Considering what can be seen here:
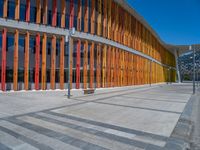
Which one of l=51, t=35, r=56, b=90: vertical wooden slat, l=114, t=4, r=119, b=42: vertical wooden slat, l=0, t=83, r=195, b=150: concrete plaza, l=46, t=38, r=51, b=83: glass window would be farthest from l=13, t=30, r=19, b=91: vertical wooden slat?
l=114, t=4, r=119, b=42: vertical wooden slat

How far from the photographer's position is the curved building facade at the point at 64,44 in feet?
80.2

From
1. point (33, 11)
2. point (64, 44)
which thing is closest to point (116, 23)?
point (64, 44)

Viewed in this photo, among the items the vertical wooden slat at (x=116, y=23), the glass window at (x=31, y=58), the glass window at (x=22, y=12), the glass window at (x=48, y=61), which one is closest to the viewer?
the glass window at (x=22, y=12)

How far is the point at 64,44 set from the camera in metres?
29.0

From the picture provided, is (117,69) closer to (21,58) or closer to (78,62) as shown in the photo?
(78,62)

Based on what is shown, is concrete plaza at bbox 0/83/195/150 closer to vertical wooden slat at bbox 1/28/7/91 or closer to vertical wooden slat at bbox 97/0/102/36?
vertical wooden slat at bbox 1/28/7/91

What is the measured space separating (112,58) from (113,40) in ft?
10.5

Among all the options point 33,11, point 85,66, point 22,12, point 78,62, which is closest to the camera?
point 22,12

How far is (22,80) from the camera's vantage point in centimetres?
2530

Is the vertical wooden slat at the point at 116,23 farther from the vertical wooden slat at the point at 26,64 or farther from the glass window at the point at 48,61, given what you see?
the vertical wooden slat at the point at 26,64

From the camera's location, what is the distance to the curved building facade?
24.4 metres

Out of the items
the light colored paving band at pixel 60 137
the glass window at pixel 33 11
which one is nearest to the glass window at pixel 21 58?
the glass window at pixel 33 11

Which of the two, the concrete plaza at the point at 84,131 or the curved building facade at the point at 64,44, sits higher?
the curved building facade at the point at 64,44

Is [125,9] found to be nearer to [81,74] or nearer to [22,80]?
[81,74]
